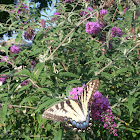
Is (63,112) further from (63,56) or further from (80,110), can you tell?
(63,56)

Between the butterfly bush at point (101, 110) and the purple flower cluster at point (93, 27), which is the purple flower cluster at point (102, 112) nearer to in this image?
the butterfly bush at point (101, 110)

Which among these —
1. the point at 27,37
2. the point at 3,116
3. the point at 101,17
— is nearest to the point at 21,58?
the point at 27,37

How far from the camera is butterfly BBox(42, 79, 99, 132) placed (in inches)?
66.9

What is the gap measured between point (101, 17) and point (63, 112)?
7.74ft

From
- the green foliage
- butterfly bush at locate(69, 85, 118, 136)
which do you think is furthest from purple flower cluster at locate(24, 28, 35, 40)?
butterfly bush at locate(69, 85, 118, 136)

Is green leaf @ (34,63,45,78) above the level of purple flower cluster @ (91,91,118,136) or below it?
above

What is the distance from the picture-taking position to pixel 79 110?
1809 mm

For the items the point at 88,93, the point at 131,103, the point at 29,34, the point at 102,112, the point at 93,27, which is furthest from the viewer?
the point at 93,27

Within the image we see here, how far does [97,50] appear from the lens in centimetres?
317

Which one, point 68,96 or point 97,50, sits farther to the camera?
point 97,50

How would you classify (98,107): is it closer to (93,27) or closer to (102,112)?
(102,112)

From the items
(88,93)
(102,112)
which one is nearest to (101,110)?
(102,112)

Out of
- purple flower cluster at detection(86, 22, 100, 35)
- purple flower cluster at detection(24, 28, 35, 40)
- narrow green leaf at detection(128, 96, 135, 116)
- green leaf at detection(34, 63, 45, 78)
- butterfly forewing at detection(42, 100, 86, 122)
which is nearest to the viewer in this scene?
butterfly forewing at detection(42, 100, 86, 122)

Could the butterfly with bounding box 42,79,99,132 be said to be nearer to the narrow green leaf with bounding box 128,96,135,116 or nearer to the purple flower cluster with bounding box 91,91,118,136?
the purple flower cluster with bounding box 91,91,118,136
